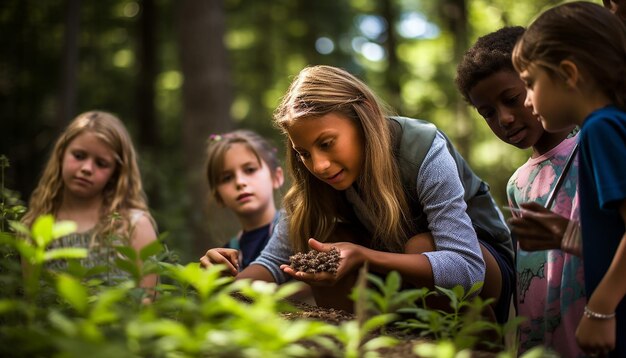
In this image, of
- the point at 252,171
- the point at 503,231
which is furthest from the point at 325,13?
the point at 503,231

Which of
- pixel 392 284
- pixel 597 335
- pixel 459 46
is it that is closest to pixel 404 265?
pixel 597 335

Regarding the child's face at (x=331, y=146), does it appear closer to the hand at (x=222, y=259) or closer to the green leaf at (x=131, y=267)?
the hand at (x=222, y=259)

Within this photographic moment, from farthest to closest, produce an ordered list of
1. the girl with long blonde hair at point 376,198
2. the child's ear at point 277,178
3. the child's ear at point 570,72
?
the child's ear at point 277,178, the girl with long blonde hair at point 376,198, the child's ear at point 570,72

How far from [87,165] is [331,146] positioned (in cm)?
221

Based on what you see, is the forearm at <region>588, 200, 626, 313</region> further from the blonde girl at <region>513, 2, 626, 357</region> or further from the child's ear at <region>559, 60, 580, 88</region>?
the child's ear at <region>559, 60, 580, 88</region>

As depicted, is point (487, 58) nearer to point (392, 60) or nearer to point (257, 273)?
point (257, 273)

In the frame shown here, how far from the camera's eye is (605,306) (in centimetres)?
206

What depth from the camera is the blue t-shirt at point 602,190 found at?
207cm

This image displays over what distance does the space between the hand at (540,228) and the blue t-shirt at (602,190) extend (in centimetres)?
8

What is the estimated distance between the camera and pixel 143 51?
13.8 m

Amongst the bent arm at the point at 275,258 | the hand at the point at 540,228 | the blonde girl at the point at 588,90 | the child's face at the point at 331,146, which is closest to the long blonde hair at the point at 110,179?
the bent arm at the point at 275,258

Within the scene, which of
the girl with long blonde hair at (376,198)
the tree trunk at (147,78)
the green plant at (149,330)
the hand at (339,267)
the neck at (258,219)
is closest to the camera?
the green plant at (149,330)

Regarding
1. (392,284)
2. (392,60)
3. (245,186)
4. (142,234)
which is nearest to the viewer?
(392,284)

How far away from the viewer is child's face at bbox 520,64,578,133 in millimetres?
2229
